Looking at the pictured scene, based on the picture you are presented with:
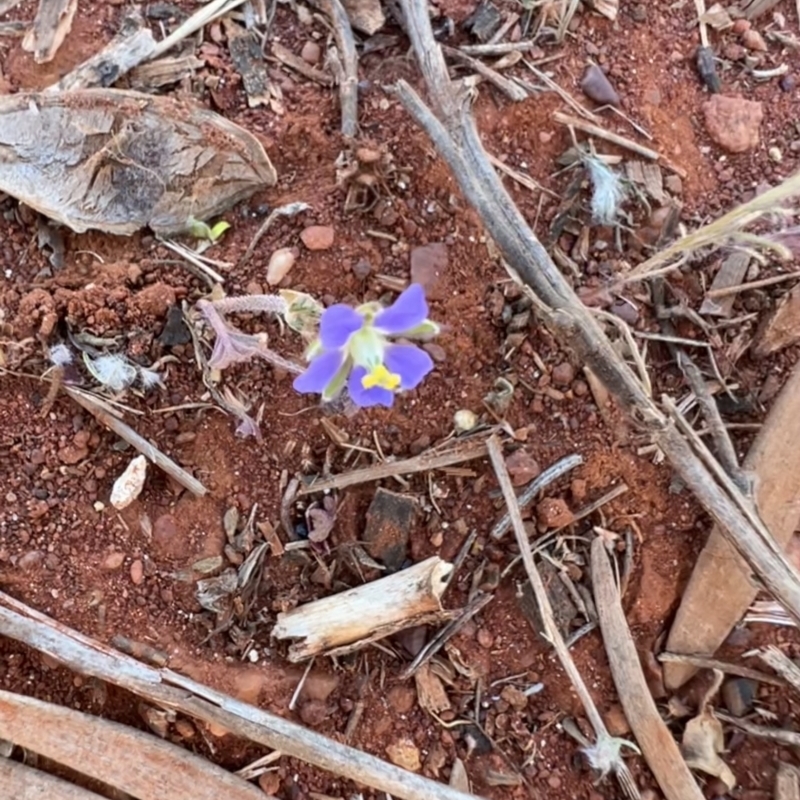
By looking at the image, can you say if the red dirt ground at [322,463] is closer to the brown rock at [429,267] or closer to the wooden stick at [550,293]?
the brown rock at [429,267]

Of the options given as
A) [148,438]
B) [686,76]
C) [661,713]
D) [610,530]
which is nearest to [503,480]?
[610,530]

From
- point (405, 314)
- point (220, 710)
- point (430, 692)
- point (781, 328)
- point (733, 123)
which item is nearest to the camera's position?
point (405, 314)

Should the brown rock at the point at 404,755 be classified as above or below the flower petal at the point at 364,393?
below

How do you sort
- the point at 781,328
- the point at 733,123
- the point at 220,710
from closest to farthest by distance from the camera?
1. the point at 220,710
2. the point at 781,328
3. the point at 733,123

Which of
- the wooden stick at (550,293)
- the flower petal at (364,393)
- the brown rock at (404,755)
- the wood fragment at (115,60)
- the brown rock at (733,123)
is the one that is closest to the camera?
the flower petal at (364,393)

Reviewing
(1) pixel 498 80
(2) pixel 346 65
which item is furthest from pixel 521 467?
(2) pixel 346 65

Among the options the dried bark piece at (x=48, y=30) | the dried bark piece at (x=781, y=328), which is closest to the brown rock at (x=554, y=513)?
the dried bark piece at (x=781, y=328)

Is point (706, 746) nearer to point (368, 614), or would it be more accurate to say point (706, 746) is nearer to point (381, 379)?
point (368, 614)
